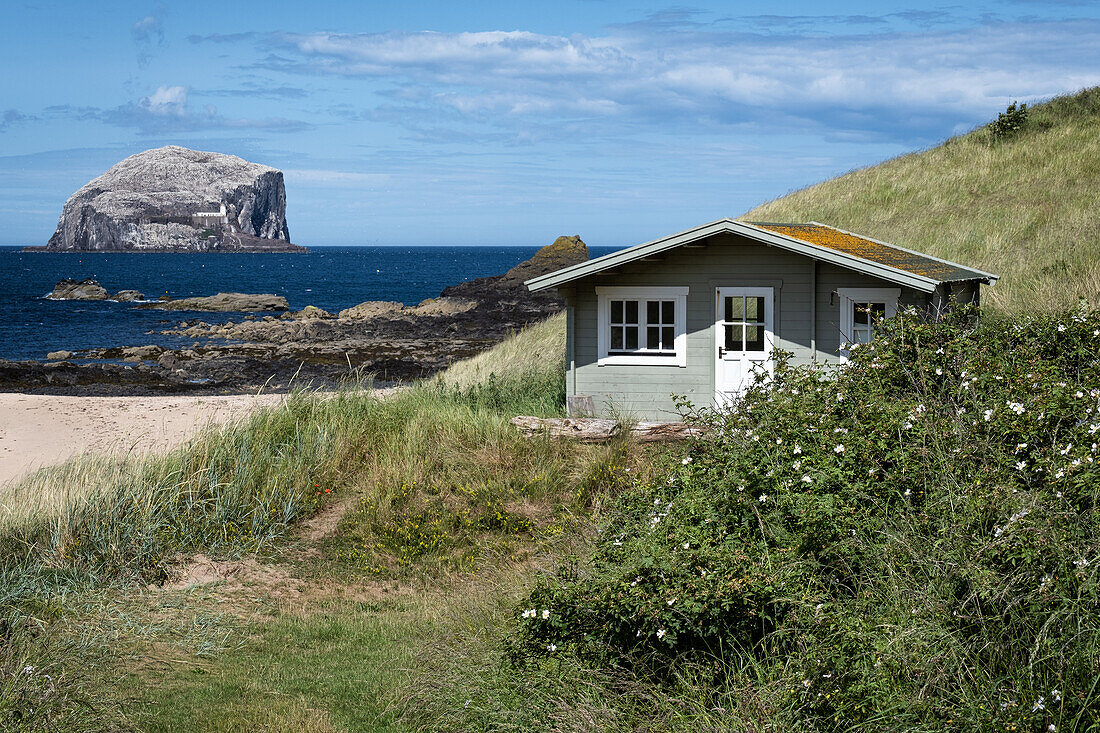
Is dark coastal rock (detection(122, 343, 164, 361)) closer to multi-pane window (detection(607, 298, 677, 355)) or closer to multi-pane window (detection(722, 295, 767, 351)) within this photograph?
multi-pane window (detection(607, 298, 677, 355))

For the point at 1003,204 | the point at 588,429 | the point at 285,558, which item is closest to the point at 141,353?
the point at 588,429

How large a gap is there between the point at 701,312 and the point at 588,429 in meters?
3.49

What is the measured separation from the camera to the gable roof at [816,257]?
1560cm

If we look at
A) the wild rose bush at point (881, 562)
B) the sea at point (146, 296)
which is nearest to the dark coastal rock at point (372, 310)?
the sea at point (146, 296)

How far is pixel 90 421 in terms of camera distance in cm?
2483

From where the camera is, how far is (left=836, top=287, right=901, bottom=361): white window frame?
1650 centimetres

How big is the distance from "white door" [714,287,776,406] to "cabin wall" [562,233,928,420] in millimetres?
106

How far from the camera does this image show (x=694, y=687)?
620 centimetres

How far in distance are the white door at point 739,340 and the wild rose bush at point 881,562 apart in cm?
817

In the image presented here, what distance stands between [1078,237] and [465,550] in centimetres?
2094

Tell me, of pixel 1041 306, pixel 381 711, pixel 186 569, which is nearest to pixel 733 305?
pixel 1041 306

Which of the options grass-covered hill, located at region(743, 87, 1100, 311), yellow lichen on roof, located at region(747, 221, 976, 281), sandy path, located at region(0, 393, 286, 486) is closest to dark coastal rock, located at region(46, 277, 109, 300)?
sandy path, located at region(0, 393, 286, 486)

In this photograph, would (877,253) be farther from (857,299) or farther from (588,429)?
(588,429)

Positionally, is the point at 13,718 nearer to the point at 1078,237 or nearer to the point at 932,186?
the point at 1078,237
